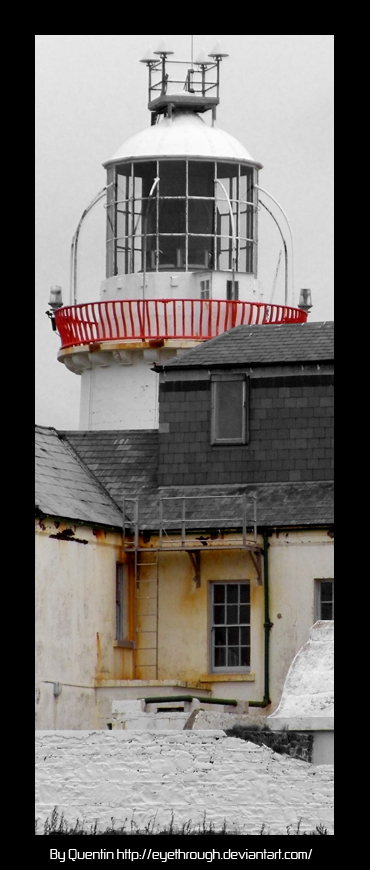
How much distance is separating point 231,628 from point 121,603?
1.76 metres

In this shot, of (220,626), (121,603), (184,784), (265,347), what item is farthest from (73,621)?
(184,784)

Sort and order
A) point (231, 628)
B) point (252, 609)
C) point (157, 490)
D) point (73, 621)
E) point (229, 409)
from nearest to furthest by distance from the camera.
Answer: point (73, 621) → point (252, 609) → point (231, 628) → point (229, 409) → point (157, 490)

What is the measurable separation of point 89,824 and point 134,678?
28.7 feet

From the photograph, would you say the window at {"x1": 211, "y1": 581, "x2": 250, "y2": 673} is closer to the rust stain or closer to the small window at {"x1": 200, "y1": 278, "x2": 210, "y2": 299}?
the rust stain

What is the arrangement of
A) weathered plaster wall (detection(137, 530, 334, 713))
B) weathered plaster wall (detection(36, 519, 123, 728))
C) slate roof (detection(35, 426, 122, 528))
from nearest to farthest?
weathered plaster wall (detection(36, 519, 123, 728)), slate roof (detection(35, 426, 122, 528)), weathered plaster wall (detection(137, 530, 334, 713))

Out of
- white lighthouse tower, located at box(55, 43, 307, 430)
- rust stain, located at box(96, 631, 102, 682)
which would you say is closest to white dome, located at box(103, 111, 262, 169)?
white lighthouse tower, located at box(55, 43, 307, 430)

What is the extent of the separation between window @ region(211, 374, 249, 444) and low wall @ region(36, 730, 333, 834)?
990 cm

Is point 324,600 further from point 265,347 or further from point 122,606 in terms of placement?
point 265,347

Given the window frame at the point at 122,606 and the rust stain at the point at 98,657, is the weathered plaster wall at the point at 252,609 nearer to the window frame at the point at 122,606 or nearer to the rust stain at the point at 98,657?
the window frame at the point at 122,606

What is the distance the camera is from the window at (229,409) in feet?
119

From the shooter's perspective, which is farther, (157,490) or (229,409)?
(157,490)

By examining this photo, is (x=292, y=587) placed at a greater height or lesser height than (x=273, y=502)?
lesser

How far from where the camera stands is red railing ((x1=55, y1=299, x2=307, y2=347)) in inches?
1624

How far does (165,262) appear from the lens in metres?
42.7
